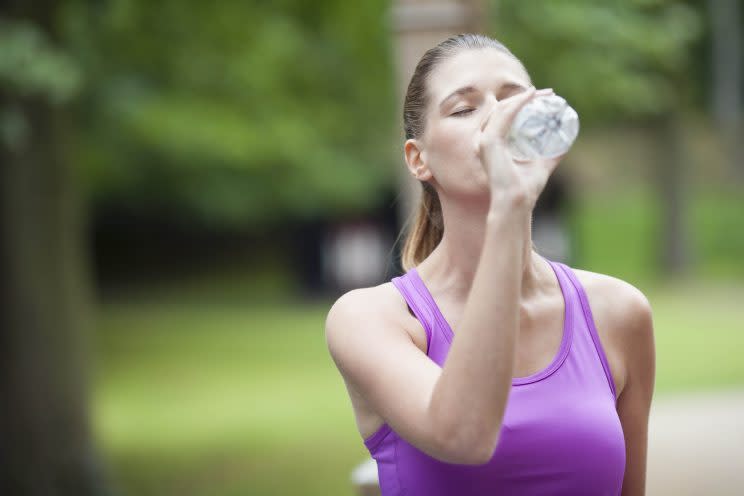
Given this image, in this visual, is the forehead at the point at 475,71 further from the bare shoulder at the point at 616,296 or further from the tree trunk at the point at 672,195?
the tree trunk at the point at 672,195

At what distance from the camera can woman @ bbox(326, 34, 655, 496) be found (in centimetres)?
161

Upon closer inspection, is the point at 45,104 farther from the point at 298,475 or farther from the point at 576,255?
the point at 576,255

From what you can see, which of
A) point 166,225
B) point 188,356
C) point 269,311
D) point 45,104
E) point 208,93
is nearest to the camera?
point 45,104

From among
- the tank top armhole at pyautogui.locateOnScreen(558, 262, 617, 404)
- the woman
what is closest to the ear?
the woman

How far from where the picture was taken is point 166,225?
25.7m

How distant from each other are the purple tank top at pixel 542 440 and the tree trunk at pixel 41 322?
6.20 meters

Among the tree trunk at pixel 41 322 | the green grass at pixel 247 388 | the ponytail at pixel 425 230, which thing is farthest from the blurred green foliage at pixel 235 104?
the ponytail at pixel 425 230

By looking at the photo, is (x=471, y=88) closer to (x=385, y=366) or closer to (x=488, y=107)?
(x=488, y=107)

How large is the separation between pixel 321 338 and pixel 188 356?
86.2 inches

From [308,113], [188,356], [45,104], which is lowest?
[188,356]

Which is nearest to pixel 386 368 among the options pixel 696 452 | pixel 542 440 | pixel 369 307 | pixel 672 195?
pixel 369 307

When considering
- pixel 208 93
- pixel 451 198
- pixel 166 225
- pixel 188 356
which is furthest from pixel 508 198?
pixel 166 225

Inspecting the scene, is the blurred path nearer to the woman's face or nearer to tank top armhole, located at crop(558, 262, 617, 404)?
tank top armhole, located at crop(558, 262, 617, 404)

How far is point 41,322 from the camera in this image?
776 centimetres
